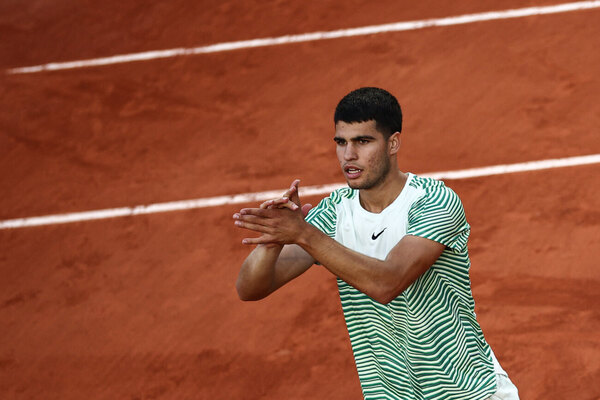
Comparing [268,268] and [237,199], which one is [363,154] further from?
[237,199]

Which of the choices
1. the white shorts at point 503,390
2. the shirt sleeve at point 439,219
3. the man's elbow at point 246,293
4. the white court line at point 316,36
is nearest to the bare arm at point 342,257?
the shirt sleeve at point 439,219

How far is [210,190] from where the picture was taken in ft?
26.5

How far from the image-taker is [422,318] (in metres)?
3.38

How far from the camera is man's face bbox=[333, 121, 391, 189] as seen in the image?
3.41 meters

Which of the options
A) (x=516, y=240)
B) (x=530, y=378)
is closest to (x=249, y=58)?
(x=516, y=240)

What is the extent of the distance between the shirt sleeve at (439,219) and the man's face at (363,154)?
0.69 feet

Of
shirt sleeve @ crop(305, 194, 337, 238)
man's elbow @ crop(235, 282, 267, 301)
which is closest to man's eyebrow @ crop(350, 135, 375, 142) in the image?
shirt sleeve @ crop(305, 194, 337, 238)

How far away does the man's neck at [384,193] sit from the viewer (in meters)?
3.51

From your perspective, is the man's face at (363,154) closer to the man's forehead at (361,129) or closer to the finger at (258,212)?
the man's forehead at (361,129)

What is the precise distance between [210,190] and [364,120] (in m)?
4.77

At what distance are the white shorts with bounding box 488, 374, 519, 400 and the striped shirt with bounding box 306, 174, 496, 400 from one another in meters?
0.06

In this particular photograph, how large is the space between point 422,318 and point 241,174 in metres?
4.97

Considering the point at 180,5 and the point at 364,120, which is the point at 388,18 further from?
the point at 364,120

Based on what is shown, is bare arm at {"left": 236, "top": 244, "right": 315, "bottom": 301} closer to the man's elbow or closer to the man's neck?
the man's elbow
